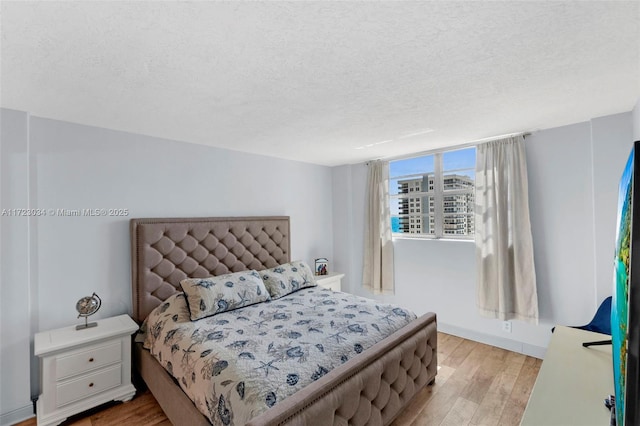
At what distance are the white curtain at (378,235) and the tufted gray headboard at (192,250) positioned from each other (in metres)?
1.30

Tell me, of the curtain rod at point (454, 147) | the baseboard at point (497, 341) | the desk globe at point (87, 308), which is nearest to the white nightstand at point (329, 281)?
the baseboard at point (497, 341)

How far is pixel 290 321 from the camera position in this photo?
234cm

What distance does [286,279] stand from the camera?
322cm

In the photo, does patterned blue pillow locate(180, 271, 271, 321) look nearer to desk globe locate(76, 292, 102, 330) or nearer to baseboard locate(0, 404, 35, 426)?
desk globe locate(76, 292, 102, 330)

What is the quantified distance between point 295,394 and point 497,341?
2784mm

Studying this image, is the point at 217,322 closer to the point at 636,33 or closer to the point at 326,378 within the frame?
the point at 326,378

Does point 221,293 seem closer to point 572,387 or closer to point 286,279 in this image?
point 286,279

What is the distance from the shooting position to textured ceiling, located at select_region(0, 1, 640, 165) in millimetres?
1150

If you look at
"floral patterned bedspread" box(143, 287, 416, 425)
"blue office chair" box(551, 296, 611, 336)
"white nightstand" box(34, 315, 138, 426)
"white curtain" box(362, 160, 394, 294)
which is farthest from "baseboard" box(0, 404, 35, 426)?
"blue office chair" box(551, 296, 611, 336)

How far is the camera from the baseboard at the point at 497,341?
2898mm

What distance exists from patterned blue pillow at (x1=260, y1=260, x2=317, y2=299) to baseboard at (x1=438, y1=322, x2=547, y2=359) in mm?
1806

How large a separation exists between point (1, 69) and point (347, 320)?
2.74 m

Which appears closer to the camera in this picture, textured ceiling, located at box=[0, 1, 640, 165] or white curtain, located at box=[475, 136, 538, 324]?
textured ceiling, located at box=[0, 1, 640, 165]

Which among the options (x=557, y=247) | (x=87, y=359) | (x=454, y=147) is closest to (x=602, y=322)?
(x=557, y=247)
